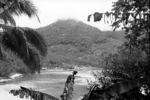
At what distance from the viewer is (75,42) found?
65.4 metres

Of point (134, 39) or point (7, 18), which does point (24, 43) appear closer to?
point (7, 18)

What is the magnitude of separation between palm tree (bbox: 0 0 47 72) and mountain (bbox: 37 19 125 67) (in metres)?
32.8

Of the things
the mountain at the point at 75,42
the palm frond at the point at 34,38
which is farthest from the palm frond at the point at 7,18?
the mountain at the point at 75,42

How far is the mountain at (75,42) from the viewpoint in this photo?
5259cm

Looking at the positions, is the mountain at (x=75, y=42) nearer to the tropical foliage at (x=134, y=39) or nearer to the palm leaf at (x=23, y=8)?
the palm leaf at (x=23, y=8)

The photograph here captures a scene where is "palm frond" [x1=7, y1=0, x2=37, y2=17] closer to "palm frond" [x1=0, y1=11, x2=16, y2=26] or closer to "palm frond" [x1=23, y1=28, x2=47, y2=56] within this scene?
"palm frond" [x1=0, y1=11, x2=16, y2=26]

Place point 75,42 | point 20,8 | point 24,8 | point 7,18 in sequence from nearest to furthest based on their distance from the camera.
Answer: point 24,8
point 20,8
point 7,18
point 75,42

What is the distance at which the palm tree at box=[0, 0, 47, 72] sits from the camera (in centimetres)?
1256

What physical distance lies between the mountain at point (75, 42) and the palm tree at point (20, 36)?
32834mm

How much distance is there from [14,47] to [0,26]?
1.21 meters

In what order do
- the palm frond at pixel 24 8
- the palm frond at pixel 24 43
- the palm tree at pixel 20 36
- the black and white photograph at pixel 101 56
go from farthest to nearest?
the palm frond at pixel 24 43
the palm tree at pixel 20 36
the palm frond at pixel 24 8
the black and white photograph at pixel 101 56

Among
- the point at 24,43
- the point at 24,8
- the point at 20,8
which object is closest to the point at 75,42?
the point at 24,43

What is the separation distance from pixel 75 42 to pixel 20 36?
5276 cm

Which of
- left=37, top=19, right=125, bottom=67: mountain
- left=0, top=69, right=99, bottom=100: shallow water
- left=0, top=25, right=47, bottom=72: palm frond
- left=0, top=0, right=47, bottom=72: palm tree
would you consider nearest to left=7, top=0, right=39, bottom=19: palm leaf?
left=0, top=0, right=47, bottom=72: palm tree
